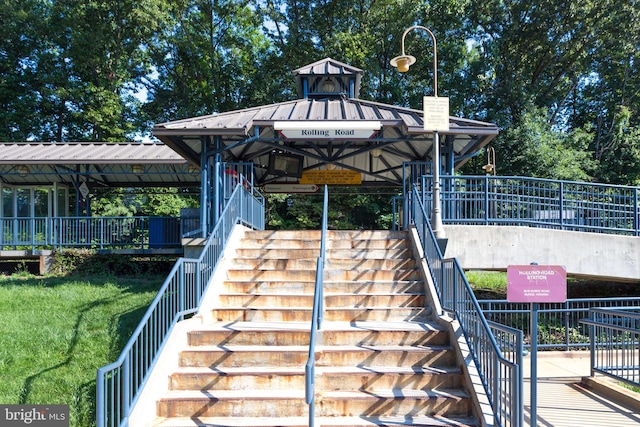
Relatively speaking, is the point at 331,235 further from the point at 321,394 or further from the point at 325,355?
the point at 321,394

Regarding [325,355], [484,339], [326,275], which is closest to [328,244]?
[326,275]

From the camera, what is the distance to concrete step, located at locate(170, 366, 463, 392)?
5984 millimetres

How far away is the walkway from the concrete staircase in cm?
147

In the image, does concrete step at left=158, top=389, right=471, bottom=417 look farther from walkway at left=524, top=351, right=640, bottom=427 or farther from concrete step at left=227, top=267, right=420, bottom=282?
concrete step at left=227, top=267, right=420, bottom=282

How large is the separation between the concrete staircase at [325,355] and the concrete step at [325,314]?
0.05 ft

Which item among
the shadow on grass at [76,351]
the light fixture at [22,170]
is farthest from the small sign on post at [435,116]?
the light fixture at [22,170]

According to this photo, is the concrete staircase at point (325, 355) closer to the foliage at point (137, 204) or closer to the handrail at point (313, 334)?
the handrail at point (313, 334)

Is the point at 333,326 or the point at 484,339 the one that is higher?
the point at 484,339

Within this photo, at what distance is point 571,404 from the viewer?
23.0 ft

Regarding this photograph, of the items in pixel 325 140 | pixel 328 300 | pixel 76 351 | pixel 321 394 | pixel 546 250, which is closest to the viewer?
pixel 321 394

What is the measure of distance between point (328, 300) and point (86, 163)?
12.1 m

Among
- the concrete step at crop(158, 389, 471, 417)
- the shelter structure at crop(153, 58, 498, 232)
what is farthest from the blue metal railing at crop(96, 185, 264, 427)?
the shelter structure at crop(153, 58, 498, 232)

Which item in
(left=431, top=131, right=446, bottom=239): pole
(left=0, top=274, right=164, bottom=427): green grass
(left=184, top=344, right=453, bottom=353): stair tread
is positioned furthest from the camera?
(left=431, top=131, right=446, bottom=239): pole

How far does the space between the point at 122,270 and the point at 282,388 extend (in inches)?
456
